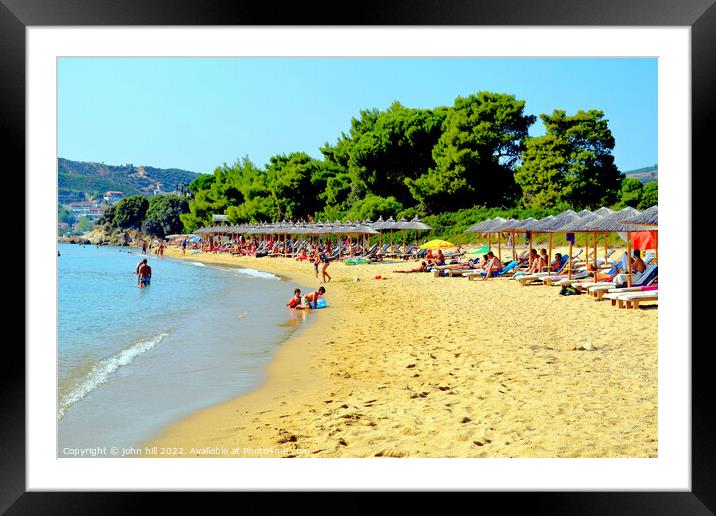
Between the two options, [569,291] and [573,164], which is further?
[573,164]

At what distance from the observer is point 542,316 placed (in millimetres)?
9625

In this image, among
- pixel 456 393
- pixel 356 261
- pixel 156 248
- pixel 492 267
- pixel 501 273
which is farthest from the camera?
pixel 156 248

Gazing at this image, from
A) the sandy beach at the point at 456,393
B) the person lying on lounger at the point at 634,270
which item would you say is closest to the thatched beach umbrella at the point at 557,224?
the person lying on lounger at the point at 634,270

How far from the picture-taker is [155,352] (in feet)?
30.4

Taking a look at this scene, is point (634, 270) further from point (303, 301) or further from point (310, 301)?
point (303, 301)

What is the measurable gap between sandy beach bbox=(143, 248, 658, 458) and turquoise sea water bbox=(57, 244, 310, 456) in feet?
1.59

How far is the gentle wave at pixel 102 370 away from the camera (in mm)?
6441

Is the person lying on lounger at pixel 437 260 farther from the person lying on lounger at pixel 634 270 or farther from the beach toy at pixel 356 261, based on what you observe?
the person lying on lounger at pixel 634 270

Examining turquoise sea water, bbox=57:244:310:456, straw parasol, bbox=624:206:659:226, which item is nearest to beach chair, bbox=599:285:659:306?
straw parasol, bbox=624:206:659:226
